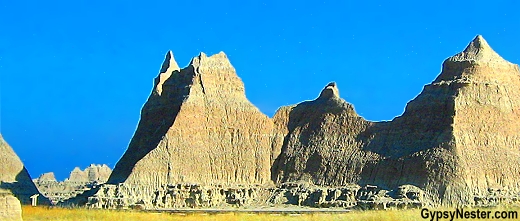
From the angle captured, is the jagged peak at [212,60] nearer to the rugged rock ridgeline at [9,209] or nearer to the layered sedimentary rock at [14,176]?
the layered sedimentary rock at [14,176]

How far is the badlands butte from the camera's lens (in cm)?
8188

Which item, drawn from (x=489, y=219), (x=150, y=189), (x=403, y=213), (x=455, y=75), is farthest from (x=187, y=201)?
(x=489, y=219)

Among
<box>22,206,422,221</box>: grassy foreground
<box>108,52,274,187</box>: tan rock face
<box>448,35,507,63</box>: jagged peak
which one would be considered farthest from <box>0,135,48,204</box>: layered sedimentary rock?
<box>448,35,507,63</box>: jagged peak

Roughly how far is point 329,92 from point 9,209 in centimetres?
5493

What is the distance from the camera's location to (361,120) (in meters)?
93.2

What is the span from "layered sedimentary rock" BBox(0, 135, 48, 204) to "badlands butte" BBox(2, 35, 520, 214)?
0.30m

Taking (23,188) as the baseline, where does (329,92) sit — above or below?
above

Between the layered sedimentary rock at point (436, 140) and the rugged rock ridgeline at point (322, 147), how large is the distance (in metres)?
0.10

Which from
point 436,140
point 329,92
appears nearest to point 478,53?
point 436,140

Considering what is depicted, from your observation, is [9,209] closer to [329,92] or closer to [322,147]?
[322,147]

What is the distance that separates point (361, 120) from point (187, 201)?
1787 cm

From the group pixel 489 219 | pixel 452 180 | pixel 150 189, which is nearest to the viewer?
pixel 489 219

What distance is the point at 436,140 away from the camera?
278 ft

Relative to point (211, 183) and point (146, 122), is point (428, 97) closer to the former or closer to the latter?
point (211, 183)
